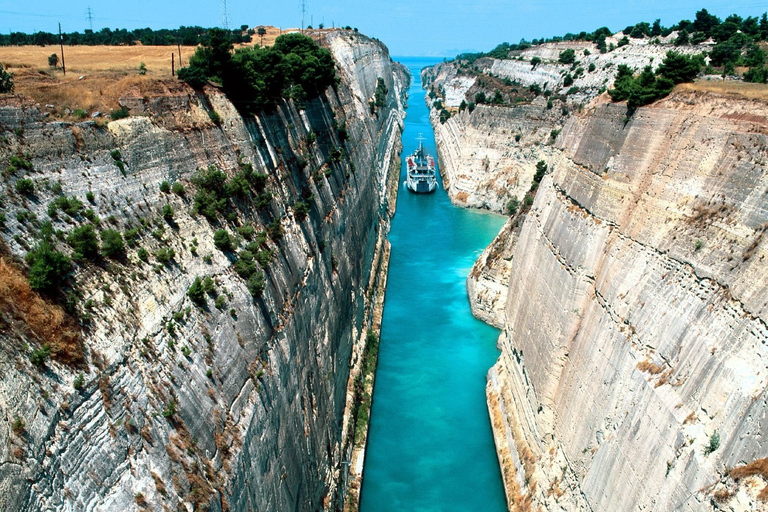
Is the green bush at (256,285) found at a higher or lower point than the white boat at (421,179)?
higher

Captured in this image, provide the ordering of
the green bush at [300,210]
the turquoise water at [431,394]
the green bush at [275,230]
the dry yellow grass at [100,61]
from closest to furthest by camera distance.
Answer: the dry yellow grass at [100,61] → the green bush at [275,230] → the green bush at [300,210] → the turquoise water at [431,394]

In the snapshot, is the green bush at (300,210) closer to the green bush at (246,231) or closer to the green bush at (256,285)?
the green bush at (246,231)

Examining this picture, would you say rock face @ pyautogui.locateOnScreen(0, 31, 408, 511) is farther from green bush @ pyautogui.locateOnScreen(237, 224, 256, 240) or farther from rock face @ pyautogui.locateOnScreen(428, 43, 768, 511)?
rock face @ pyautogui.locateOnScreen(428, 43, 768, 511)

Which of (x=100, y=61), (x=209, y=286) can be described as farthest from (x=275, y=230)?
(x=100, y=61)

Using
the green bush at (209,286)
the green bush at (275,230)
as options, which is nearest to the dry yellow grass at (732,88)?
the green bush at (275,230)

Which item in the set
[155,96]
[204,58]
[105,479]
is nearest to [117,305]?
[105,479]

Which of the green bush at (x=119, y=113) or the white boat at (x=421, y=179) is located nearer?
the green bush at (x=119, y=113)
